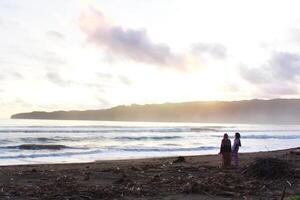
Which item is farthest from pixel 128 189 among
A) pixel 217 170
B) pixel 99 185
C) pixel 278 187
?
pixel 217 170

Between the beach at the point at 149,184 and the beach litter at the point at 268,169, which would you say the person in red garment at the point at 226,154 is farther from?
the beach litter at the point at 268,169

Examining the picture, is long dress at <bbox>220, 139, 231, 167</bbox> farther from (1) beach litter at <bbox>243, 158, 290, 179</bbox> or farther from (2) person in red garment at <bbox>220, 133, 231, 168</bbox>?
(1) beach litter at <bbox>243, 158, 290, 179</bbox>

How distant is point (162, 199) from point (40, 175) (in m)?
5.18

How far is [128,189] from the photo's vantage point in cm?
1220

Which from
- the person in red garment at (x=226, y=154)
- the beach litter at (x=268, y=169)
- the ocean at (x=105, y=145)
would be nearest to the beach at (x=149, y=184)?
the beach litter at (x=268, y=169)

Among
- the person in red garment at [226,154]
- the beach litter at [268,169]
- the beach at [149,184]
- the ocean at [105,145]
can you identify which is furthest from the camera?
the ocean at [105,145]

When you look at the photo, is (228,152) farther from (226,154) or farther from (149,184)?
(149,184)

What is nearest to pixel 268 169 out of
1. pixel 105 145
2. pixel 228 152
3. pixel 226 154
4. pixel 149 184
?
pixel 149 184

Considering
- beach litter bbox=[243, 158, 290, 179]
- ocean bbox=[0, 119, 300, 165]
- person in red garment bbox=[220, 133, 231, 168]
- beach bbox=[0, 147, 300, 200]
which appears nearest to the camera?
beach bbox=[0, 147, 300, 200]

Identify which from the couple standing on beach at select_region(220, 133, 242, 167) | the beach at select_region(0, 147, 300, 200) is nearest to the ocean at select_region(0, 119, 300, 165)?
the couple standing on beach at select_region(220, 133, 242, 167)

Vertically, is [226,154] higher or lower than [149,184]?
higher

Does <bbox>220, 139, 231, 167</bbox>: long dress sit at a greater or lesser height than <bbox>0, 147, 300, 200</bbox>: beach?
greater

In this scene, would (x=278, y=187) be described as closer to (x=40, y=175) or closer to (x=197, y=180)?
(x=197, y=180)

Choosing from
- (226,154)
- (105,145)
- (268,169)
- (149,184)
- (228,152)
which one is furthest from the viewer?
(105,145)
